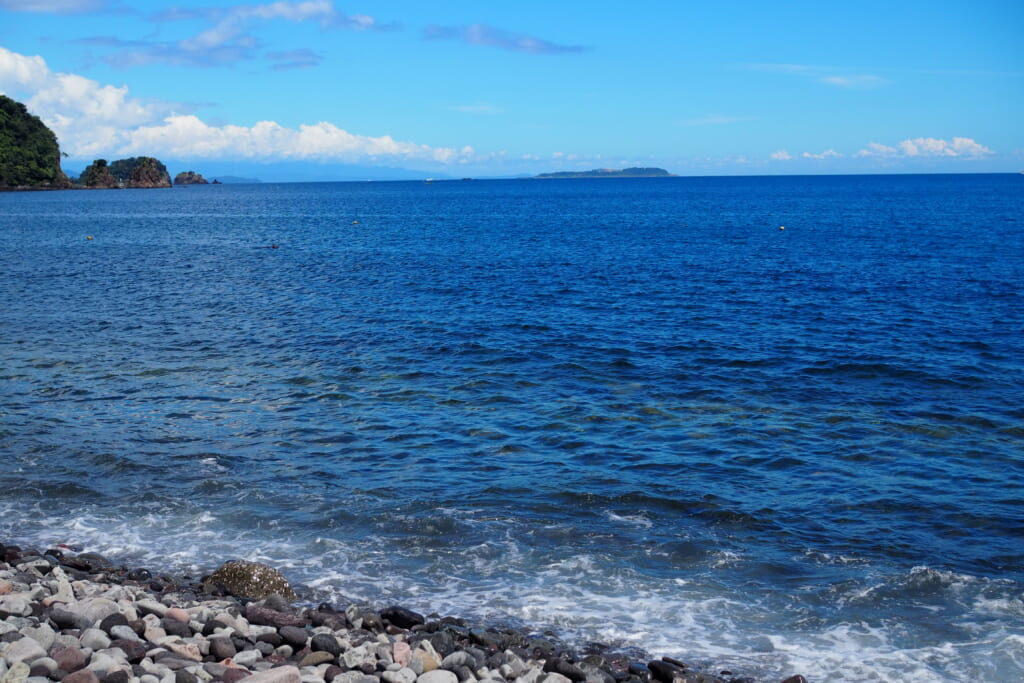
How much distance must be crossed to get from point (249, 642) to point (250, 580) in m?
2.47

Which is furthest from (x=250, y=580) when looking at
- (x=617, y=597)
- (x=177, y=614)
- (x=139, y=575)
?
(x=617, y=597)

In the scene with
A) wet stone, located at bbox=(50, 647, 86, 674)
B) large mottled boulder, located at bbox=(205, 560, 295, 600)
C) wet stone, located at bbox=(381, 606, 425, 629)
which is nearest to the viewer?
wet stone, located at bbox=(50, 647, 86, 674)

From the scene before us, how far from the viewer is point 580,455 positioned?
20828 millimetres

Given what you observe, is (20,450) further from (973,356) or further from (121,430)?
(973,356)

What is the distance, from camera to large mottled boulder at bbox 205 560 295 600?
13.8 metres

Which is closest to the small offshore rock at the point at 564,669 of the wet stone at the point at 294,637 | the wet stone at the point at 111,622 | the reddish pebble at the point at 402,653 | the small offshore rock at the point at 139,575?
the reddish pebble at the point at 402,653

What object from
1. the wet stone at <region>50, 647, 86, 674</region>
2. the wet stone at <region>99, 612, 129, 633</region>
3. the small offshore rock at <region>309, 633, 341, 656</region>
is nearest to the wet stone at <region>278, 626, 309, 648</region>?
the small offshore rock at <region>309, 633, 341, 656</region>

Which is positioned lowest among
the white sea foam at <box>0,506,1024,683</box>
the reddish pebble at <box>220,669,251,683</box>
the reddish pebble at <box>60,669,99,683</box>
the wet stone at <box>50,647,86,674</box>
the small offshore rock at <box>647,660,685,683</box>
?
the white sea foam at <box>0,506,1024,683</box>

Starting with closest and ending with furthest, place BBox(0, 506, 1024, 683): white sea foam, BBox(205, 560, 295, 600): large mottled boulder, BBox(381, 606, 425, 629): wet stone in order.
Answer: BBox(0, 506, 1024, 683): white sea foam, BBox(381, 606, 425, 629): wet stone, BBox(205, 560, 295, 600): large mottled boulder

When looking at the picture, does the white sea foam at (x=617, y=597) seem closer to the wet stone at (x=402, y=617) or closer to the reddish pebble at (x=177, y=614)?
the wet stone at (x=402, y=617)

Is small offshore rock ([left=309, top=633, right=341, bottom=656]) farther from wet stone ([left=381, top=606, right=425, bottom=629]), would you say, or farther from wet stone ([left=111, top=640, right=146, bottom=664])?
wet stone ([left=111, top=640, right=146, bottom=664])

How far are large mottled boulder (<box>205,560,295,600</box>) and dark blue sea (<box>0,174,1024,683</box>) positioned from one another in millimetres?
550

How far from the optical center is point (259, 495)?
18.7m

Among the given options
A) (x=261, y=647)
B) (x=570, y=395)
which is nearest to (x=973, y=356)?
(x=570, y=395)
